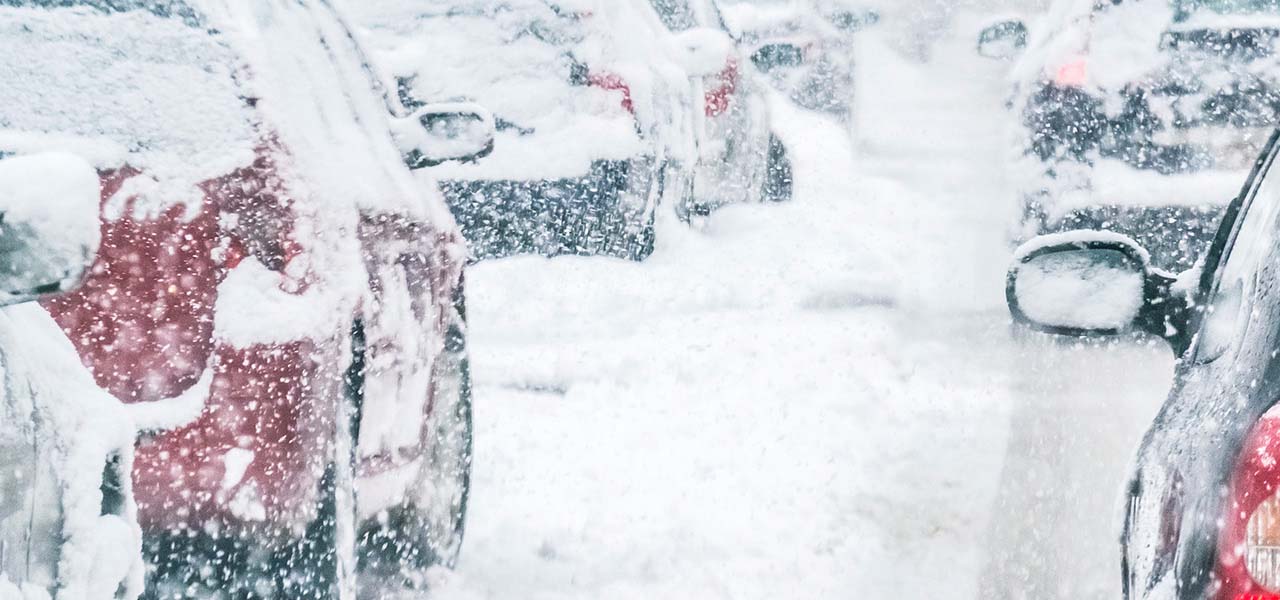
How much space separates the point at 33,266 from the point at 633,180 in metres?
5.26

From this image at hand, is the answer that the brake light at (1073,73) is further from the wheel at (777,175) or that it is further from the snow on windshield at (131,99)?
the snow on windshield at (131,99)

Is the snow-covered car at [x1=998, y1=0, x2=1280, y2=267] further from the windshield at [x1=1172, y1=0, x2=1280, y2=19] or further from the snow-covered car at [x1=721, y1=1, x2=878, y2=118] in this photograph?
the snow-covered car at [x1=721, y1=1, x2=878, y2=118]

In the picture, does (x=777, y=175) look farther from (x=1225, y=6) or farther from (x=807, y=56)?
(x=1225, y=6)

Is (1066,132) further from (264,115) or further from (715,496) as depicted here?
(264,115)

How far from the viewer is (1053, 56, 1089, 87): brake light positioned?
18.7ft

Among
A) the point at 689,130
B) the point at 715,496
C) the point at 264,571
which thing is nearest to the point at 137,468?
the point at 264,571

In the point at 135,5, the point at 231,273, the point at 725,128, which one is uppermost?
the point at 135,5

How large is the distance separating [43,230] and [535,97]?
16.6ft

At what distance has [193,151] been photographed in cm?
244

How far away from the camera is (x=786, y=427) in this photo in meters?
4.82

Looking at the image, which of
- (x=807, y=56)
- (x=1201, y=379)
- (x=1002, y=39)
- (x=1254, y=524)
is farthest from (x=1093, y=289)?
(x=807, y=56)

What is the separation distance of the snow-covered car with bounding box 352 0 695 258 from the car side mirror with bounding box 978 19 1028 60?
229 centimetres

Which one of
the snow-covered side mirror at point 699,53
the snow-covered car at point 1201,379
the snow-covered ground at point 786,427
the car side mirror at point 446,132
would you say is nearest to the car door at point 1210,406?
the snow-covered car at point 1201,379

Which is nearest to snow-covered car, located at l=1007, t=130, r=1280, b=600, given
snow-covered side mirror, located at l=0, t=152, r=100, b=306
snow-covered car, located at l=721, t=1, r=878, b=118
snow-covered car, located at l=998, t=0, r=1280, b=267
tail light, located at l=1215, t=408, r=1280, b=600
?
tail light, located at l=1215, t=408, r=1280, b=600
